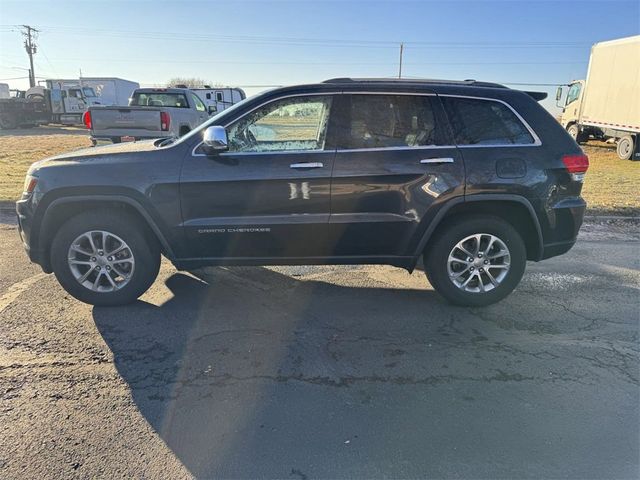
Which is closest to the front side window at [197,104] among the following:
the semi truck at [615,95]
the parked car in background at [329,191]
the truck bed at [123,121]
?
the truck bed at [123,121]

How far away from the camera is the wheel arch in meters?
3.79

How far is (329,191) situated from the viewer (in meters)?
3.82

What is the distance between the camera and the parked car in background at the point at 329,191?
3.78 meters

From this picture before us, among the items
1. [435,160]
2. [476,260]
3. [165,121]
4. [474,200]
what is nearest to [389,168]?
[435,160]

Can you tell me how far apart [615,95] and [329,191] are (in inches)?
717

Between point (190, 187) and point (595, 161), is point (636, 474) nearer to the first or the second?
point (190, 187)

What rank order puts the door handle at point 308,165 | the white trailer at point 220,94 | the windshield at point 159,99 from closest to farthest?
the door handle at point 308,165 → the windshield at point 159,99 → the white trailer at point 220,94

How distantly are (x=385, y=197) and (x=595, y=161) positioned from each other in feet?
54.6

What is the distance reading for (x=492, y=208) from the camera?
4.05 m

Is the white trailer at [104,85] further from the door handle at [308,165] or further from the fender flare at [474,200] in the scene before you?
the fender flare at [474,200]

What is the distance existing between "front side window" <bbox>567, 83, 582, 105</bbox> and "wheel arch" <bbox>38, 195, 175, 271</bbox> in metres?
22.1

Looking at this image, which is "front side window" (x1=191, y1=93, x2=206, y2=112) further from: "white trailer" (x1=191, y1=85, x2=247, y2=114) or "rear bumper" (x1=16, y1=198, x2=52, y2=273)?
"white trailer" (x1=191, y1=85, x2=247, y2=114)

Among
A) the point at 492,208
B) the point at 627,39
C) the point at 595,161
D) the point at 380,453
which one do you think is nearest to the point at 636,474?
the point at 380,453

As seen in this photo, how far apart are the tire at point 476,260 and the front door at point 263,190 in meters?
1.06
